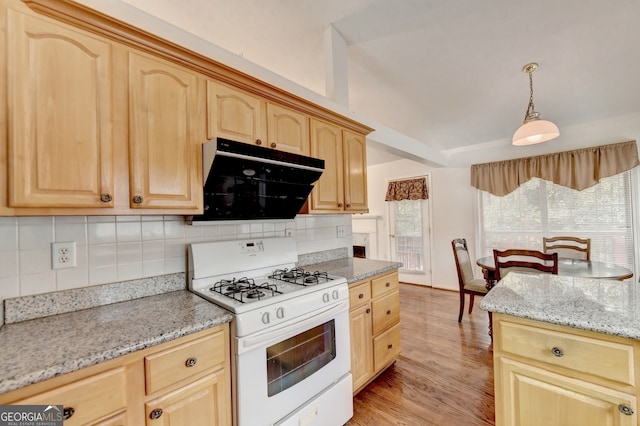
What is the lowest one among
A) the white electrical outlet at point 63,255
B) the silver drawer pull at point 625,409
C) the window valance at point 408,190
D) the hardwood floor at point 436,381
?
the hardwood floor at point 436,381

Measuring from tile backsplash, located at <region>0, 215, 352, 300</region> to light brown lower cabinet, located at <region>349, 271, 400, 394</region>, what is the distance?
999mm

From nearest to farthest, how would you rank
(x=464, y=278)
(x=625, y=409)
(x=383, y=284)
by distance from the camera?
(x=625, y=409)
(x=383, y=284)
(x=464, y=278)

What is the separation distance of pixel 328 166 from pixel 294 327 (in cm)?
130

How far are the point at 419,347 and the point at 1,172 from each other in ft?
10.2

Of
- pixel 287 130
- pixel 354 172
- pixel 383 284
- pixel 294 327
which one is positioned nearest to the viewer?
pixel 294 327

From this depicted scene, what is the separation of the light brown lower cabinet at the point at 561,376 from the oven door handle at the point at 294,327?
0.83m

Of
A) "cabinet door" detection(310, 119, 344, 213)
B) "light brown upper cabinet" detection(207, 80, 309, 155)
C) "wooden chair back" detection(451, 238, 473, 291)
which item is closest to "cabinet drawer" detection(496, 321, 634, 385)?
"cabinet door" detection(310, 119, 344, 213)

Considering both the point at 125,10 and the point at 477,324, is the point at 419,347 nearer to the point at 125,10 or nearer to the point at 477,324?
A: the point at 477,324

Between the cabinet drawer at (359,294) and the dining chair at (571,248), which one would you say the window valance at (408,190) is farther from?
the cabinet drawer at (359,294)

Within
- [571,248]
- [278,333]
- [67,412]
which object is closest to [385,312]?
[278,333]

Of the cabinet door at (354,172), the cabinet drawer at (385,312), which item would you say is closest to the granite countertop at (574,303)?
the cabinet drawer at (385,312)

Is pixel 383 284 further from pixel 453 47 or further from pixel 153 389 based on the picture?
pixel 453 47

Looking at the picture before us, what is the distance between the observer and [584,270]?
7.71 ft

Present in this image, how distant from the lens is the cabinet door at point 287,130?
1.77 meters
